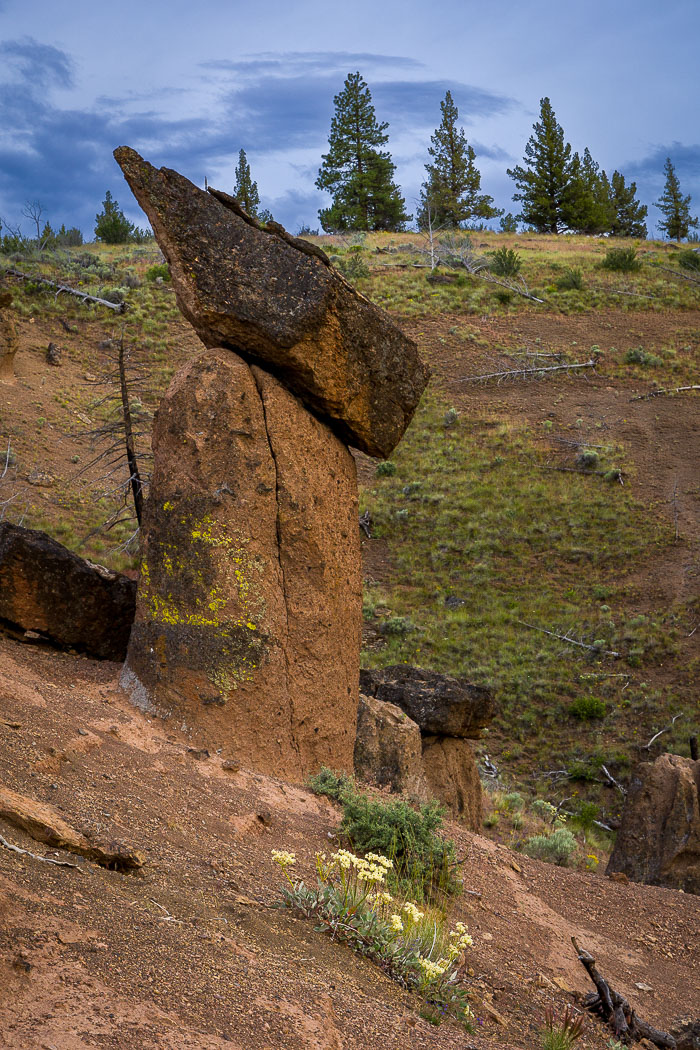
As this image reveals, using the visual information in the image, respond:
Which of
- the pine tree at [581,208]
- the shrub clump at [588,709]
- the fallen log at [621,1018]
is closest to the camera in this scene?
the fallen log at [621,1018]

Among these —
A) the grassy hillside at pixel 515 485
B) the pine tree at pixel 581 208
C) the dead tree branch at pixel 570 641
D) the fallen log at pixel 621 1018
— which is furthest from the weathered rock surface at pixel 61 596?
the pine tree at pixel 581 208

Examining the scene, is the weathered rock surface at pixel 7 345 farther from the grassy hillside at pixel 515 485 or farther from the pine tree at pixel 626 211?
the pine tree at pixel 626 211

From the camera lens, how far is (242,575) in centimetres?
823

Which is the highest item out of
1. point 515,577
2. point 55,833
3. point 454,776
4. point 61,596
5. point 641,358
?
point 641,358

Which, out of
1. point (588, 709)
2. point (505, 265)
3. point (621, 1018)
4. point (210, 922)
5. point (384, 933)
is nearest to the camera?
point (210, 922)

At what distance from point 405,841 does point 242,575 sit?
2.64m

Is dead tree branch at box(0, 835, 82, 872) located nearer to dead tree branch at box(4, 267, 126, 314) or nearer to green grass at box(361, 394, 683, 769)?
green grass at box(361, 394, 683, 769)

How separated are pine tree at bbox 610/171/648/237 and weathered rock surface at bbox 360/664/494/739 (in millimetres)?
51826

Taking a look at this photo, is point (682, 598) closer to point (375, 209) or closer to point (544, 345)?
point (544, 345)

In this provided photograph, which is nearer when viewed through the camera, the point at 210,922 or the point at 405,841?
the point at 210,922

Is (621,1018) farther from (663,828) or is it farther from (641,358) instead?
(641,358)

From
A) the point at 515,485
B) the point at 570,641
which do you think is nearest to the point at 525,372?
the point at 515,485

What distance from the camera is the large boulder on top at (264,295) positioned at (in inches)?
333

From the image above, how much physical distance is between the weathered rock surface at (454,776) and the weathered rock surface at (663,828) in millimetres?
1881
